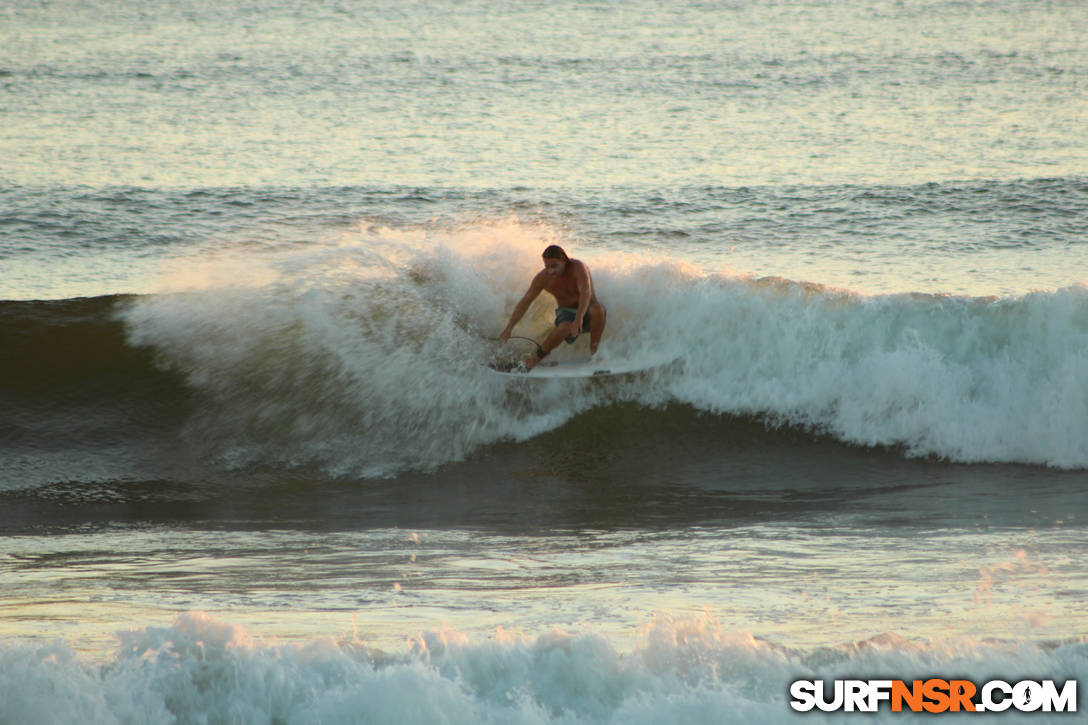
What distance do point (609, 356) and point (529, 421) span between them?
3.56 ft

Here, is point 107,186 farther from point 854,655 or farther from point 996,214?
point 854,655

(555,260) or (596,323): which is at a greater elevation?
(555,260)

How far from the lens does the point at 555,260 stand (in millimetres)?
10805

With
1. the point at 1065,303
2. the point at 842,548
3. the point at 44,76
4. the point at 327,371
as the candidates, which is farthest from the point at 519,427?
the point at 44,76

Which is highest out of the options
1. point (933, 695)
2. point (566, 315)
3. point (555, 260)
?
point (555, 260)

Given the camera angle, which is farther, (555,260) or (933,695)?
(555,260)

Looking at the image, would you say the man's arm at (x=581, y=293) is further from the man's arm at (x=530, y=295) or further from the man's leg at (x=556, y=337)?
the man's arm at (x=530, y=295)

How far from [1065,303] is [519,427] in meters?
5.19

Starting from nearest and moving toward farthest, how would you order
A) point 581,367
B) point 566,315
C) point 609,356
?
point 566,315 < point 581,367 < point 609,356

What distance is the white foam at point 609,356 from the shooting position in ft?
34.8

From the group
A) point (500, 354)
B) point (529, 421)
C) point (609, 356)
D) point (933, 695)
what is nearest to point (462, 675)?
point (933, 695)

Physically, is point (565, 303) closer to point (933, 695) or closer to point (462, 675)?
point (462, 675)

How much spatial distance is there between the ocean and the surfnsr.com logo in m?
0.06

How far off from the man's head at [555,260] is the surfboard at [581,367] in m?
0.88
